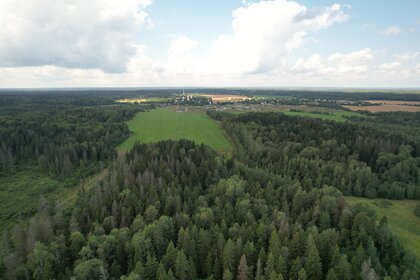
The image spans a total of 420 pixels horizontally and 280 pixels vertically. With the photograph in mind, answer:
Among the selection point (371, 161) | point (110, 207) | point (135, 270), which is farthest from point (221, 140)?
point (135, 270)

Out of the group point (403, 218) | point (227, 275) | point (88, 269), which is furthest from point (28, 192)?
point (403, 218)

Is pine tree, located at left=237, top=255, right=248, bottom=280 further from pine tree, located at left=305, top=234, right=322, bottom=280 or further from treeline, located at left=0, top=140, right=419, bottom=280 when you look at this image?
pine tree, located at left=305, top=234, right=322, bottom=280

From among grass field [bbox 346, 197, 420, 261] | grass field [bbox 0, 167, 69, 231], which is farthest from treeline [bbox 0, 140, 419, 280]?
grass field [bbox 0, 167, 69, 231]

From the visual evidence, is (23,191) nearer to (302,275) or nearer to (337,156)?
(302,275)

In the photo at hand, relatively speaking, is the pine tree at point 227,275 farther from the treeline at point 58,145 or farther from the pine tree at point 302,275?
the treeline at point 58,145

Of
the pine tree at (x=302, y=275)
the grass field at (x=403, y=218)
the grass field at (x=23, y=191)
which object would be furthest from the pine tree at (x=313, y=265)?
the grass field at (x=23, y=191)
